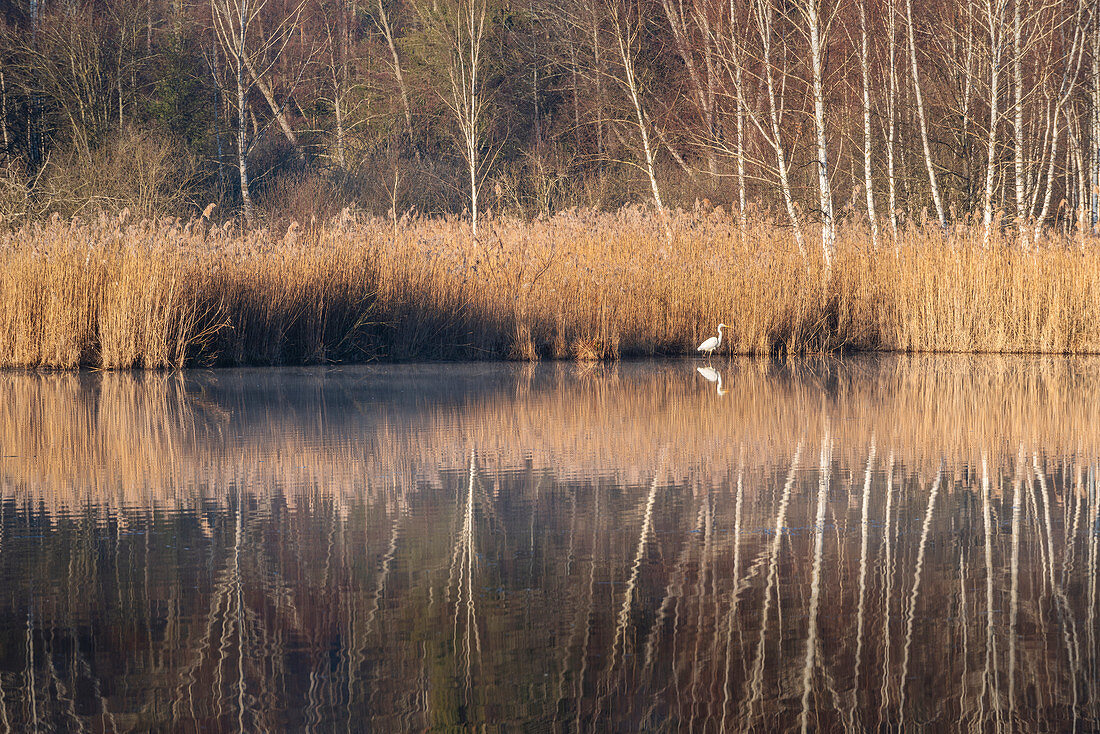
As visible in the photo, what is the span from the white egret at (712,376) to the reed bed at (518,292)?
150 centimetres

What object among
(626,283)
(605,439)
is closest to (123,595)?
(605,439)

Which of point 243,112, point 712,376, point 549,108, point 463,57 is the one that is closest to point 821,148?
point 712,376

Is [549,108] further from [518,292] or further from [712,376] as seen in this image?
[712,376]

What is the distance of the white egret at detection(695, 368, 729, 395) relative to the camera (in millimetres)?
7523

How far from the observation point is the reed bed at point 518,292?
371 inches

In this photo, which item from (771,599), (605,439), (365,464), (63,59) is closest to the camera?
(771,599)

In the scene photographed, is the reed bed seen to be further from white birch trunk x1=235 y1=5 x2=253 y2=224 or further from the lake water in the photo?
white birch trunk x1=235 y1=5 x2=253 y2=224

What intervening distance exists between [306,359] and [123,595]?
7.48 meters

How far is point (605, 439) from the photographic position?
506cm

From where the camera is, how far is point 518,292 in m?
10.5

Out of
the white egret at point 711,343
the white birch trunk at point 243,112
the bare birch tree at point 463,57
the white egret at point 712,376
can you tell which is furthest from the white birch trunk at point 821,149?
the white birch trunk at point 243,112

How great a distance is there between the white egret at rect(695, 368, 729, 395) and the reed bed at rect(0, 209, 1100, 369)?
1.50 meters

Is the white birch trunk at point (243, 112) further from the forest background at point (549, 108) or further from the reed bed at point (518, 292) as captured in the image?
the reed bed at point (518, 292)

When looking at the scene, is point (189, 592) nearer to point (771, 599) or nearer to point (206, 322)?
point (771, 599)
